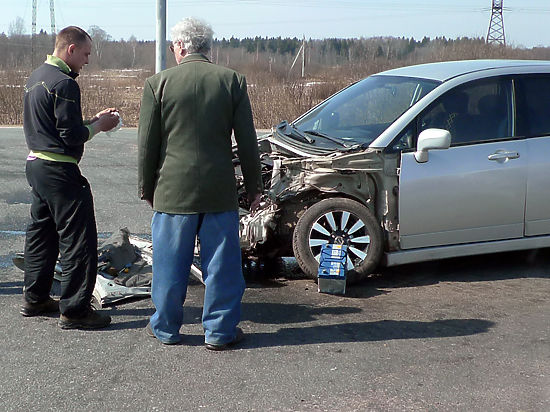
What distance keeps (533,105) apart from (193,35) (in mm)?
3417

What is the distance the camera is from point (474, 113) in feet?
20.0

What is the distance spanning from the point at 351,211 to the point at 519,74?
2.08 m

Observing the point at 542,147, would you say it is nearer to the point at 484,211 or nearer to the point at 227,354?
the point at 484,211

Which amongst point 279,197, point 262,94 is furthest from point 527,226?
point 262,94

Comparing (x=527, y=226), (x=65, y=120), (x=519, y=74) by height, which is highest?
(x=519, y=74)

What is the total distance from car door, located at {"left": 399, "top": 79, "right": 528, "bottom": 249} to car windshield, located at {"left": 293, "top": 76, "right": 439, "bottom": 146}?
0.33 metres

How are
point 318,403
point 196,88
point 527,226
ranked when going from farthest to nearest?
1. point 527,226
2. point 196,88
3. point 318,403

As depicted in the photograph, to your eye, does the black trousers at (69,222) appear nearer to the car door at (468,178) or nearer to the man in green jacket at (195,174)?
the man in green jacket at (195,174)

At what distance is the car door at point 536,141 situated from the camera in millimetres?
6051

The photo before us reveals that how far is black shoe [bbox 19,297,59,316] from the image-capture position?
4996 millimetres

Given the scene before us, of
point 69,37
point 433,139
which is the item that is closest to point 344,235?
point 433,139

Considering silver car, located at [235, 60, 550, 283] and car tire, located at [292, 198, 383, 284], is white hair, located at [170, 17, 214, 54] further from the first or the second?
car tire, located at [292, 198, 383, 284]

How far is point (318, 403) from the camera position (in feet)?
12.3

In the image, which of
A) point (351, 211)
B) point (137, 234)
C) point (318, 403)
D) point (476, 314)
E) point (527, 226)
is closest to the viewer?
point (318, 403)
